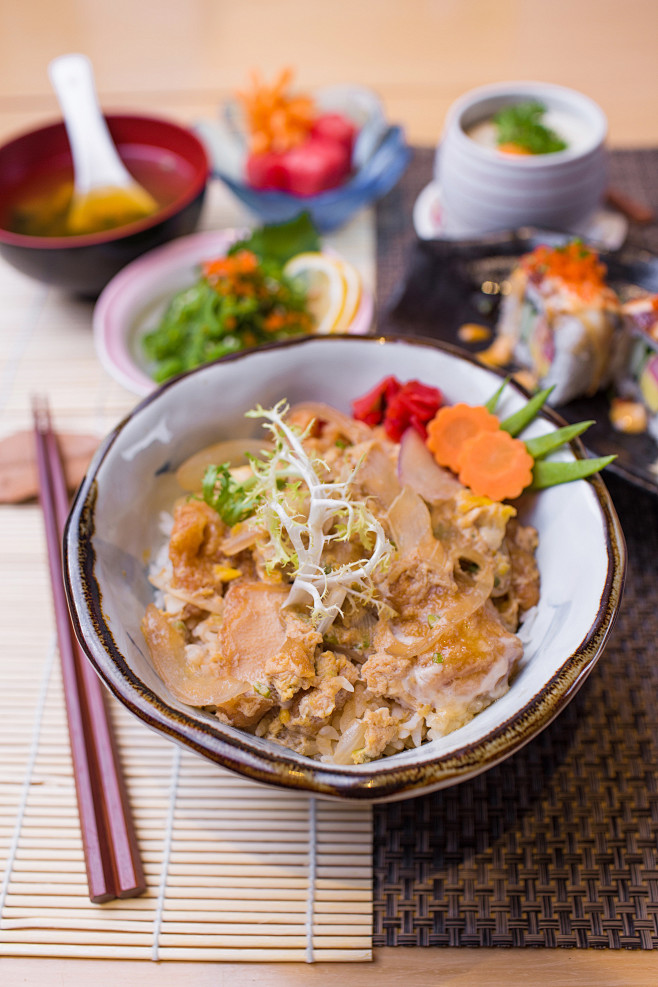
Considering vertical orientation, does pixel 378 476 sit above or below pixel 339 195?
below

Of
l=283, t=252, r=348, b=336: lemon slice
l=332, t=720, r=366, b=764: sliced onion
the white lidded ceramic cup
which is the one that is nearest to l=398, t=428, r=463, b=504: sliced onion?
l=332, t=720, r=366, b=764: sliced onion

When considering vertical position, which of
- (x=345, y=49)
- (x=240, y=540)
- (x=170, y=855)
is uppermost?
(x=345, y=49)

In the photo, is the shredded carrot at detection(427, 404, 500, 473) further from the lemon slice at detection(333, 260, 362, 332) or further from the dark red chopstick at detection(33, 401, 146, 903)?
the dark red chopstick at detection(33, 401, 146, 903)

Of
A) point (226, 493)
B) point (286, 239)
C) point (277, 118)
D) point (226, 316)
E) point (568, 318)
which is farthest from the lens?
point (277, 118)

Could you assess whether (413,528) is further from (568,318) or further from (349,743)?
(568,318)

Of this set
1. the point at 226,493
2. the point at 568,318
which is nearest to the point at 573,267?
the point at 568,318

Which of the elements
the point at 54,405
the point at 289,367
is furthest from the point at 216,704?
the point at 54,405
